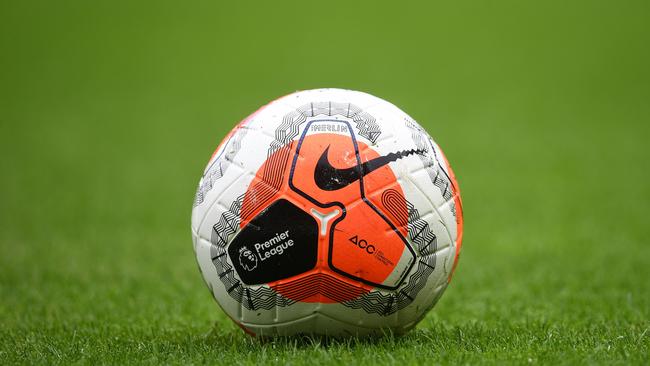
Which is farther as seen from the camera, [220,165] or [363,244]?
[220,165]

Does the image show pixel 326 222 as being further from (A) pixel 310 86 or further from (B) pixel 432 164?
(A) pixel 310 86

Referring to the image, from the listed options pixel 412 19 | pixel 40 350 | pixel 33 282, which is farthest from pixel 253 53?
pixel 40 350

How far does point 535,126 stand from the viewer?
1689cm

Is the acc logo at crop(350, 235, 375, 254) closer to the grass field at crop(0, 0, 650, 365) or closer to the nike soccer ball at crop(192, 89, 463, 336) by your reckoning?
the nike soccer ball at crop(192, 89, 463, 336)

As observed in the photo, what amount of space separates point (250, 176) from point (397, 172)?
0.68 m

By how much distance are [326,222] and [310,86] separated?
674 inches

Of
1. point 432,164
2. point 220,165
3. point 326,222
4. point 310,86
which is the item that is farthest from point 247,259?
point 310,86

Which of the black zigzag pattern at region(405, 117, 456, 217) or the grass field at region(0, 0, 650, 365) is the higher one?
the black zigzag pattern at region(405, 117, 456, 217)

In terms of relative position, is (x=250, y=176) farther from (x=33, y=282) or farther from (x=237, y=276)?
(x=33, y=282)

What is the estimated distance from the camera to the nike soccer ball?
383 cm

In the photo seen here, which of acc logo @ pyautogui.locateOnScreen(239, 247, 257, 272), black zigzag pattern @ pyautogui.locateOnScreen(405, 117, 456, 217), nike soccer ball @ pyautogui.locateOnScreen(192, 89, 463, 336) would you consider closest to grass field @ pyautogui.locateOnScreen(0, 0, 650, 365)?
nike soccer ball @ pyautogui.locateOnScreen(192, 89, 463, 336)

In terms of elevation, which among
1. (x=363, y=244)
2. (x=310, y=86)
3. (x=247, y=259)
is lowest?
(x=310, y=86)

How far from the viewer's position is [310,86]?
68.0ft

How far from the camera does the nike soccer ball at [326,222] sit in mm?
3834
